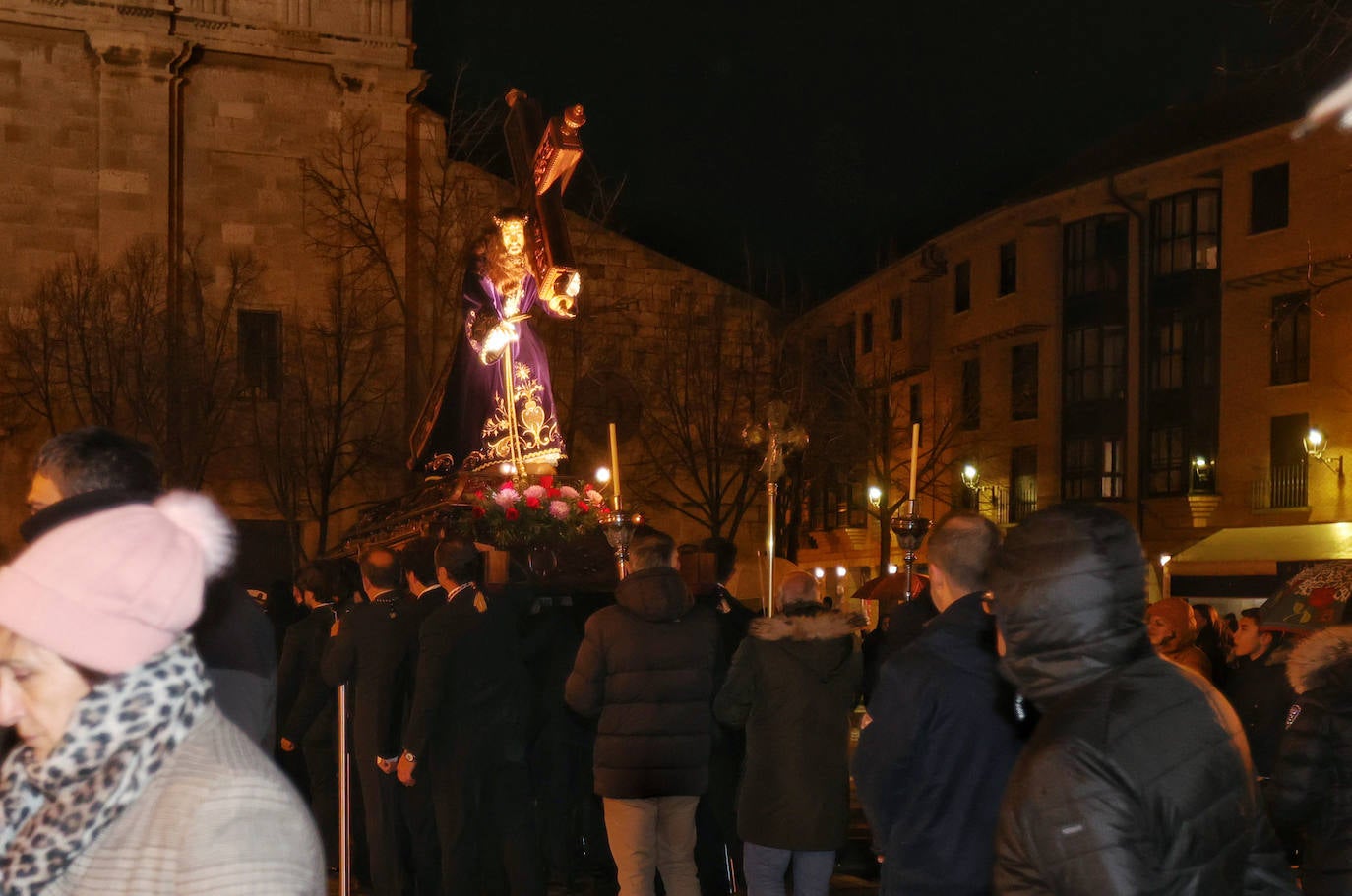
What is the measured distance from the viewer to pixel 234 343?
96.6 ft

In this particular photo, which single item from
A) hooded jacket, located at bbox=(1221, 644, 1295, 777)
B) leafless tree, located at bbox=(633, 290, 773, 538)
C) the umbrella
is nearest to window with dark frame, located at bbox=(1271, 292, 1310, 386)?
leafless tree, located at bbox=(633, 290, 773, 538)

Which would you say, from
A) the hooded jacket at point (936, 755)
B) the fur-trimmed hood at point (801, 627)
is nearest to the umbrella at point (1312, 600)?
the fur-trimmed hood at point (801, 627)

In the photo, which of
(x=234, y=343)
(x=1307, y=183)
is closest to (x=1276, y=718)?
(x=234, y=343)

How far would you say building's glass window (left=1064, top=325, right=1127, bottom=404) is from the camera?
138 feet

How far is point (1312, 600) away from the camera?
962 cm

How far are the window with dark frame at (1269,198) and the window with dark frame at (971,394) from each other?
352 inches

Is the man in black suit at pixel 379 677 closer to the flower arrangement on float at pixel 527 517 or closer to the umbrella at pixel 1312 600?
the flower arrangement on float at pixel 527 517

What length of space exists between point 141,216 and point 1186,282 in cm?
2590

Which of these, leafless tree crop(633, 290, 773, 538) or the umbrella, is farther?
leafless tree crop(633, 290, 773, 538)

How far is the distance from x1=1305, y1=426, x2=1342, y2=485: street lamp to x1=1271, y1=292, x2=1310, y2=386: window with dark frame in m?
1.47

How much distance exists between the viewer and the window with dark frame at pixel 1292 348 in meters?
36.6

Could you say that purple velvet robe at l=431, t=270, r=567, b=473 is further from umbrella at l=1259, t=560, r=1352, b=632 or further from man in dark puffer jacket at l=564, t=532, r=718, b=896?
umbrella at l=1259, t=560, r=1352, b=632

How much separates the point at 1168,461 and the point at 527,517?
108ft

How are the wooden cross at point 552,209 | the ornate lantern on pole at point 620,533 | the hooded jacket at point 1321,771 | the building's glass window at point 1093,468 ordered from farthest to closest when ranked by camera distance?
the building's glass window at point 1093,468 < the wooden cross at point 552,209 < the ornate lantern on pole at point 620,533 < the hooded jacket at point 1321,771
